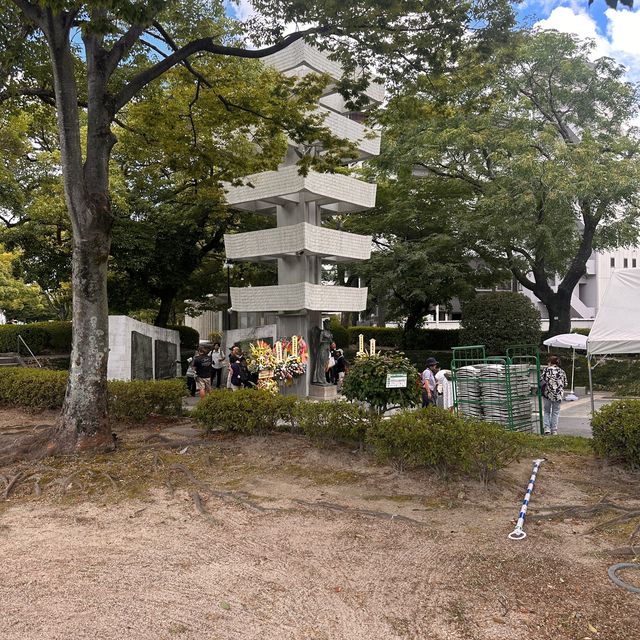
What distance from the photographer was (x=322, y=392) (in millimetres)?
19203

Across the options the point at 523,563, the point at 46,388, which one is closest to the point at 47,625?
the point at 523,563

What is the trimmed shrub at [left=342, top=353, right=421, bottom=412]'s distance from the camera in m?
8.75

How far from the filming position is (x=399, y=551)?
204 inches

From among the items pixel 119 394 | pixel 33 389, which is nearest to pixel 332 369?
pixel 119 394

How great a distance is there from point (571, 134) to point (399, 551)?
2261 centimetres

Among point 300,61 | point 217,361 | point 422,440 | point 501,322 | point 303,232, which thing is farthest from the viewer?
point 501,322

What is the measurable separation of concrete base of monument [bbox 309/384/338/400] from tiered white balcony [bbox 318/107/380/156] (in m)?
7.93

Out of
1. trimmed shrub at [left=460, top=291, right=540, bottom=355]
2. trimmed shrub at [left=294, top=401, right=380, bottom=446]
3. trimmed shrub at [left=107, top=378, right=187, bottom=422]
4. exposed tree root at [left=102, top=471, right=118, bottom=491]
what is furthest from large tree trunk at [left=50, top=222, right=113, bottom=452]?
trimmed shrub at [left=460, top=291, right=540, bottom=355]

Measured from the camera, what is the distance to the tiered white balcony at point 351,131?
19094 millimetres

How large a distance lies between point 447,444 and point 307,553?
2.39 m

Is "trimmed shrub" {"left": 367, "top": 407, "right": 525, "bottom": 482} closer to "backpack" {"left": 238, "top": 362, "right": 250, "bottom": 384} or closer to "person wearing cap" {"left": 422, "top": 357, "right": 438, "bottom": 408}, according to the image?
"person wearing cap" {"left": 422, "top": 357, "right": 438, "bottom": 408}

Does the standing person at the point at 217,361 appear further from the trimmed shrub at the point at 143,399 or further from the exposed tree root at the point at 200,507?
the exposed tree root at the point at 200,507

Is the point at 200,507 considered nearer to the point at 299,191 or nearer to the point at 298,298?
the point at 298,298

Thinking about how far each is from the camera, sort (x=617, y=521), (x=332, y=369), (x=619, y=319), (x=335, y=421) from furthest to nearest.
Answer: (x=332, y=369)
(x=619, y=319)
(x=335, y=421)
(x=617, y=521)
